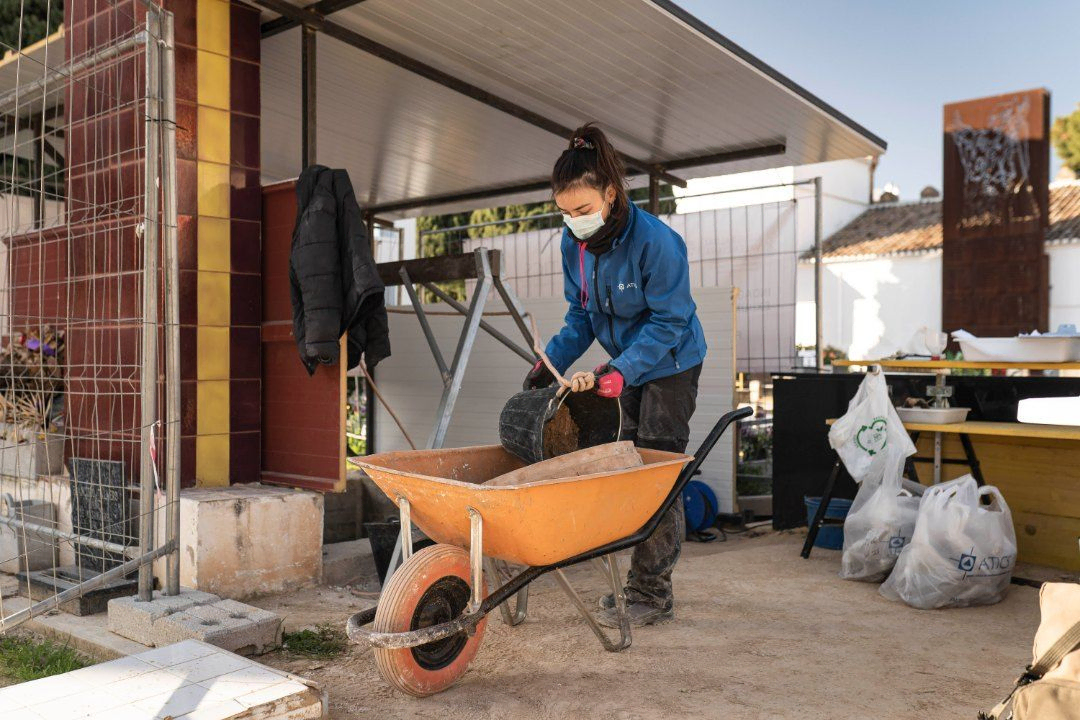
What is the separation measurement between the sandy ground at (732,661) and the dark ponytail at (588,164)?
5.17 feet

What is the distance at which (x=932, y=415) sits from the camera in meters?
4.09

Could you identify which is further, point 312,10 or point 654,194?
point 654,194

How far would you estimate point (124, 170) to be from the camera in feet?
12.4

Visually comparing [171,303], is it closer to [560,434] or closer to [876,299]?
[560,434]

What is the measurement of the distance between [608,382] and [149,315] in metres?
1.63

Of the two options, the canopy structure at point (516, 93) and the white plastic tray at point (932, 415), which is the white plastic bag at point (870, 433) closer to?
the white plastic tray at point (932, 415)

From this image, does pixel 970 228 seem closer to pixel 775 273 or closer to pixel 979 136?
pixel 979 136

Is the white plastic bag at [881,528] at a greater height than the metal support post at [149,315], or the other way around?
the metal support post at [149,315]

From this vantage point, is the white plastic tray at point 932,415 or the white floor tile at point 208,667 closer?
the white floor tile at point 208,667

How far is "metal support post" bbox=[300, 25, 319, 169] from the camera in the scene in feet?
13.4

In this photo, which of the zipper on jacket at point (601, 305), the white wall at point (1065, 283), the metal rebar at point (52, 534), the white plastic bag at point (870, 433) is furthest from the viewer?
the white wall at point (1065, 283)

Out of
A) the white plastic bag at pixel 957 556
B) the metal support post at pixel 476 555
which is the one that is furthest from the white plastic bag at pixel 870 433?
the metal support post at pixel 476 555

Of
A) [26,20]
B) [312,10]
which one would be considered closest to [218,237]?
[312,10]

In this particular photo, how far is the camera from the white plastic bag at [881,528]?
375 cm
